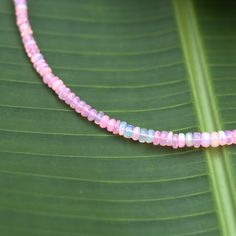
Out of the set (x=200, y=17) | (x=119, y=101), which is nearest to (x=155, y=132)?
(x=119, y=101)

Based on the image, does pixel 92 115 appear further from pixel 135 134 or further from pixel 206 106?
pixel 206 106

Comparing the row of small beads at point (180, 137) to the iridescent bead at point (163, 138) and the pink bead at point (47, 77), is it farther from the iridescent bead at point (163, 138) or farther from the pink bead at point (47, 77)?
the pink bead at point (47, 77)

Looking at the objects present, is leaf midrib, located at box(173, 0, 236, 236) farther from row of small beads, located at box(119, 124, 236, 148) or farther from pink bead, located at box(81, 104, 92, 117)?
pink bead, located at box(81, 104, 92, 117)

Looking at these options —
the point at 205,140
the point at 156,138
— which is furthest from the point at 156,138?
the point at 205,140

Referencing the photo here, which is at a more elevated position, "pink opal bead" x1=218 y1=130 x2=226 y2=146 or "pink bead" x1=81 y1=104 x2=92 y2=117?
"pink bead" x1=81 y1=104 x2=92 y2=117

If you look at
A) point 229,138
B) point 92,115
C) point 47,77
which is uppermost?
point 47,77

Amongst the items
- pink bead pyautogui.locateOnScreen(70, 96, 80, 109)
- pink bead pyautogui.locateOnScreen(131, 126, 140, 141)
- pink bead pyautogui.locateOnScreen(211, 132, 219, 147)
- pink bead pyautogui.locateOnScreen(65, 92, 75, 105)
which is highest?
pink bead pyautogui.locateOnScreen(65, 92, 75, 105)

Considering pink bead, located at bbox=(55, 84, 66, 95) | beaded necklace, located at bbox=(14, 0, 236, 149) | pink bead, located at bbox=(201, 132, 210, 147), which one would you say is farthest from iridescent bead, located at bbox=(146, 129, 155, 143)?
pink bead, located at bbox=(55, 84, 66, 95)
